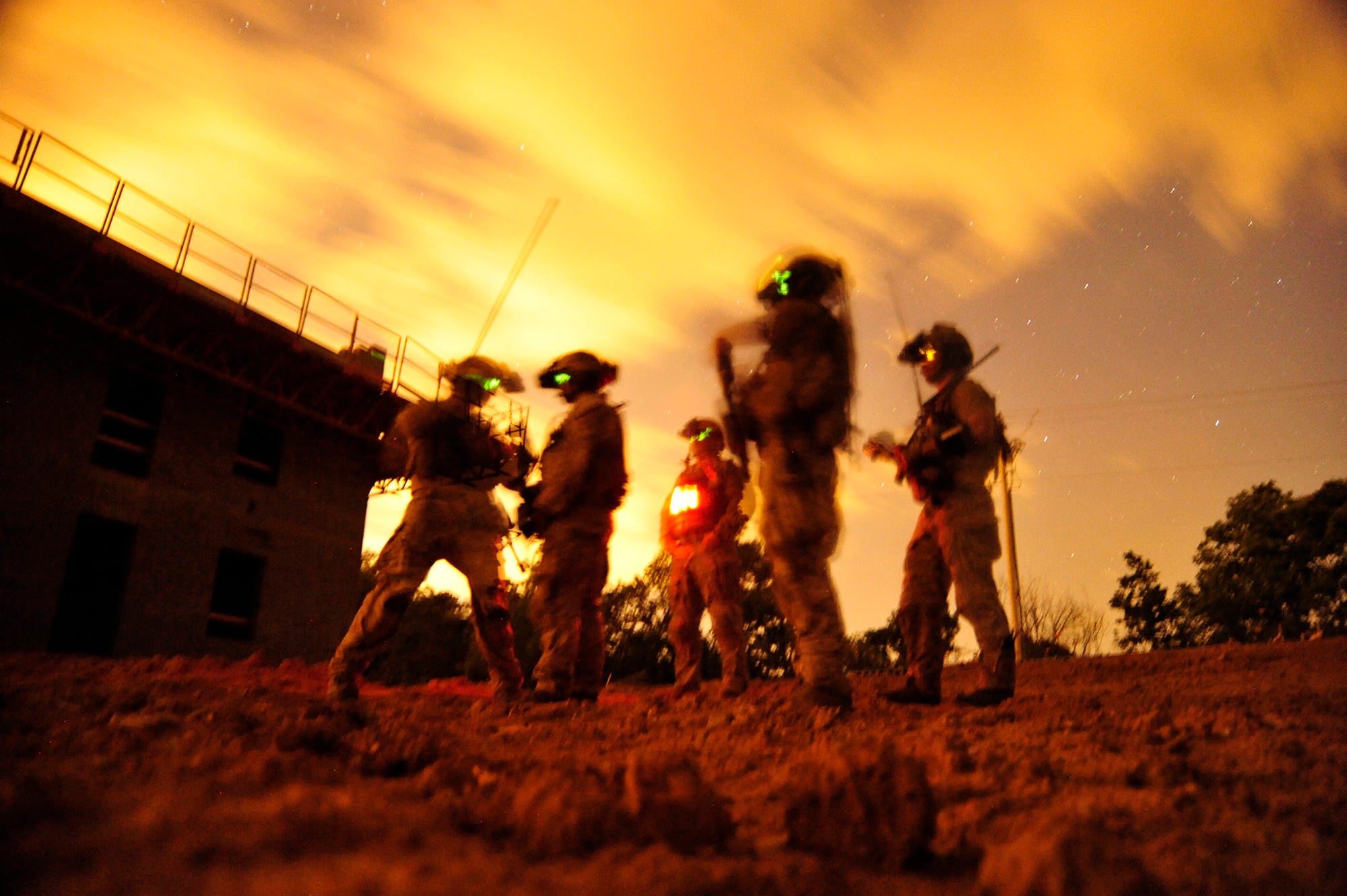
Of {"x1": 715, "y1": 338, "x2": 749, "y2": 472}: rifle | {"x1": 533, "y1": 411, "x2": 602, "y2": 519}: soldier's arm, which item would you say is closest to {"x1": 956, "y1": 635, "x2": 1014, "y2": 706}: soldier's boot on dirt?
{"x1": 715, "y1": 338, "x2": 749, "y2": 472}: rifle

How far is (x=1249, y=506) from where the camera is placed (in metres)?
22.1

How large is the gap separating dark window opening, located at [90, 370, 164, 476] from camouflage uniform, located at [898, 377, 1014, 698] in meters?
12.5

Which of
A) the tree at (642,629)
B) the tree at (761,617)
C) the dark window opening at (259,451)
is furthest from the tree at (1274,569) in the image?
the dark window opening at (259,451)

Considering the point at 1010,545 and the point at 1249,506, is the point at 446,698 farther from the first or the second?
the point at 1249,506

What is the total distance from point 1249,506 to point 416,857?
26260 mm

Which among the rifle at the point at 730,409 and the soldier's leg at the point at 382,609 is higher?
the rifle at the point at 730,409

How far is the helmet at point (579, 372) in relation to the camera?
5742 mm

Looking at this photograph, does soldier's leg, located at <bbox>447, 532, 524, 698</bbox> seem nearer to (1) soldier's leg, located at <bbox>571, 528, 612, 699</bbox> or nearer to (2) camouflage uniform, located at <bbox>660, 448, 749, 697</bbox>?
(1) soldier's leg, located at <bbox>571, 528, 612, 699</bbox>

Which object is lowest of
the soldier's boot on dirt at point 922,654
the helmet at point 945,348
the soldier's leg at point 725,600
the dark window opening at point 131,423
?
the soldier's boot on dirt at point 922,654

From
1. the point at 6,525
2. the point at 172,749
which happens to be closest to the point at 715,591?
the point at 172,749

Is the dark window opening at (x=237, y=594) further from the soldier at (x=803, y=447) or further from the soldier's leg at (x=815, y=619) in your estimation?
the soldier's leg at (x=815, y=619)

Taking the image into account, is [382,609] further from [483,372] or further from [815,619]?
[815,619]

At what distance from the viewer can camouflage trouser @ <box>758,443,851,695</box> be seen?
3.72 metres

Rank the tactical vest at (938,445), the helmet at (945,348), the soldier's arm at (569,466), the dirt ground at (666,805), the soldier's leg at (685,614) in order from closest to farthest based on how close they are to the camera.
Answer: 1. the dirt ground at (666,805)
2. the tactical vest at (938,445)
3. the helmet at (945,348)
4. the soldier's arm at (569,466)
5. the soldier's leg at (685,614)
